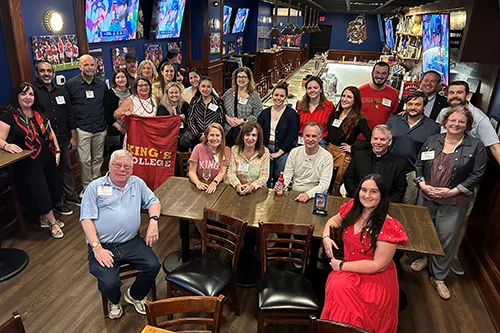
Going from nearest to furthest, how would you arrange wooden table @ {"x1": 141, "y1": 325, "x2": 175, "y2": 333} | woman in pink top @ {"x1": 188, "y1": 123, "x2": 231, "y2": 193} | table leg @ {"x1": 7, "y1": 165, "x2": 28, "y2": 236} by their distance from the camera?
1. wooden table @ {"x1": 141, "y1": 325, "x2": 175, "y2": 333}
2. woman in pink top @ {"x1": 188, "y1": 123, "x2": 231, "y2": 193}
3. table leg @ {"x1": 7, "y1": 165, "x2": 28, "y2": 236}

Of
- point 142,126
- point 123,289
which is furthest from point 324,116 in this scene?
point 123,289

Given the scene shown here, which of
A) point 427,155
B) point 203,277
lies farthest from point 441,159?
A: point 203,277

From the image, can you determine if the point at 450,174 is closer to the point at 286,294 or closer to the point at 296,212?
the point at 296,212

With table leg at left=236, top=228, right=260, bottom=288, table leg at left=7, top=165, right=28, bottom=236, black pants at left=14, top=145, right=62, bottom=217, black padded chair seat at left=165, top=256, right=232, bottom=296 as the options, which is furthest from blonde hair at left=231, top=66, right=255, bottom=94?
table leg at left=7, top=165, right=28, bottom=236

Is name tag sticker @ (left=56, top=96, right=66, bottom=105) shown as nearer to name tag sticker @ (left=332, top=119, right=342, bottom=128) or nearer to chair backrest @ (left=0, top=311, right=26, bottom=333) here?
chair backrest @ (left=0, top=311, right=26, bottom=333)

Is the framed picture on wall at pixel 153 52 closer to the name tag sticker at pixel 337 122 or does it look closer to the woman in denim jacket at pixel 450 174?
the name tag sticker at pixel 337 122

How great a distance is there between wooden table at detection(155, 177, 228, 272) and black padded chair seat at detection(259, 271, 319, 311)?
2.43ft

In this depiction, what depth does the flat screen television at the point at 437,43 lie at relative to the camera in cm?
501

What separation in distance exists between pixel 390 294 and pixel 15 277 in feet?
10.8

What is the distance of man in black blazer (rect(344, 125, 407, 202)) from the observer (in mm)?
3094

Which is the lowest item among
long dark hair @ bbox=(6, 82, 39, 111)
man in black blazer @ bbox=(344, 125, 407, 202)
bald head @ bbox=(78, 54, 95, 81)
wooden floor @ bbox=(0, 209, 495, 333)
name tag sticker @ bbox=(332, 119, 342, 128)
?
wooden floor @ bbox=(0, 209, 495, 333)

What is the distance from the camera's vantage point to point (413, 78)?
805cm

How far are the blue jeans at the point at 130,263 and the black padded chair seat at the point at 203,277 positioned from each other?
214 mm

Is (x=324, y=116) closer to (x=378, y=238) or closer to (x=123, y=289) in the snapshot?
(x=378, y=238)
